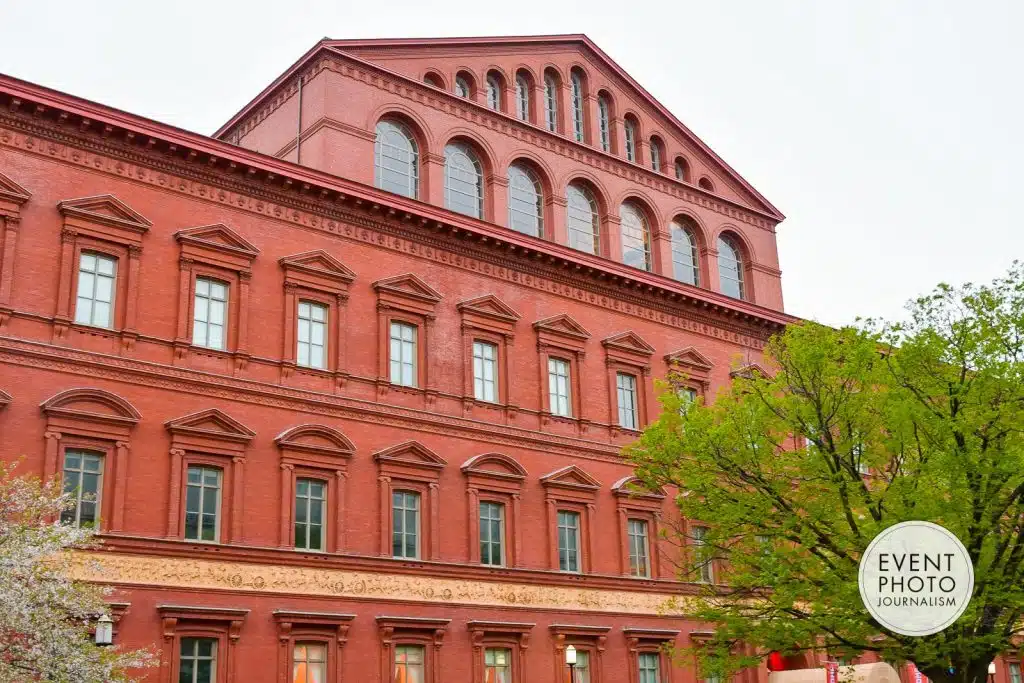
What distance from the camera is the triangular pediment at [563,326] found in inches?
1395

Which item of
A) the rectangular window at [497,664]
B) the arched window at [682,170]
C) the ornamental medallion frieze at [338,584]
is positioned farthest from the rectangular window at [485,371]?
the arched window at [682,170]

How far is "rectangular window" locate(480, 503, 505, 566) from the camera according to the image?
105ft

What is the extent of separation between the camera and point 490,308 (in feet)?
112

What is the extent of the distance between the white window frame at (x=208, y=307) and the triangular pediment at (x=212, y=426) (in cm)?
183

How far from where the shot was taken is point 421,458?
3094 cm

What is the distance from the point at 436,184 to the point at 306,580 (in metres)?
12.9

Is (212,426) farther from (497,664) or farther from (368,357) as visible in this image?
(497,664)

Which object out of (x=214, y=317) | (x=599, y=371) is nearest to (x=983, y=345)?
(x=599, y=371)

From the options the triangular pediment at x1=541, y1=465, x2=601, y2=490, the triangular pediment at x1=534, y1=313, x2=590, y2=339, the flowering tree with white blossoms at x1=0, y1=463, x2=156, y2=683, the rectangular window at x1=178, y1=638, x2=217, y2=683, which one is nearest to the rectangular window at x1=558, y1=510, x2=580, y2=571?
the triangular pediment at x1=541, y1=465, x2=601, y2=490

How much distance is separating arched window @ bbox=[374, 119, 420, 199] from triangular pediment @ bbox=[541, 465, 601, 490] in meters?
9.24

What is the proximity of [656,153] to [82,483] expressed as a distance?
2555 cm

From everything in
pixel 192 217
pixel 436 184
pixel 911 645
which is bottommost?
pixel 911 645

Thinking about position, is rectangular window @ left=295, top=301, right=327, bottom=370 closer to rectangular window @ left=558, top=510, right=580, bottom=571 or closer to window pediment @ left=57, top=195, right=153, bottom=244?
window pediment @ left=57, top=195, right=153, bottom=244

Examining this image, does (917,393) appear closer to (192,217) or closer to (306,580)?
(306,580)
